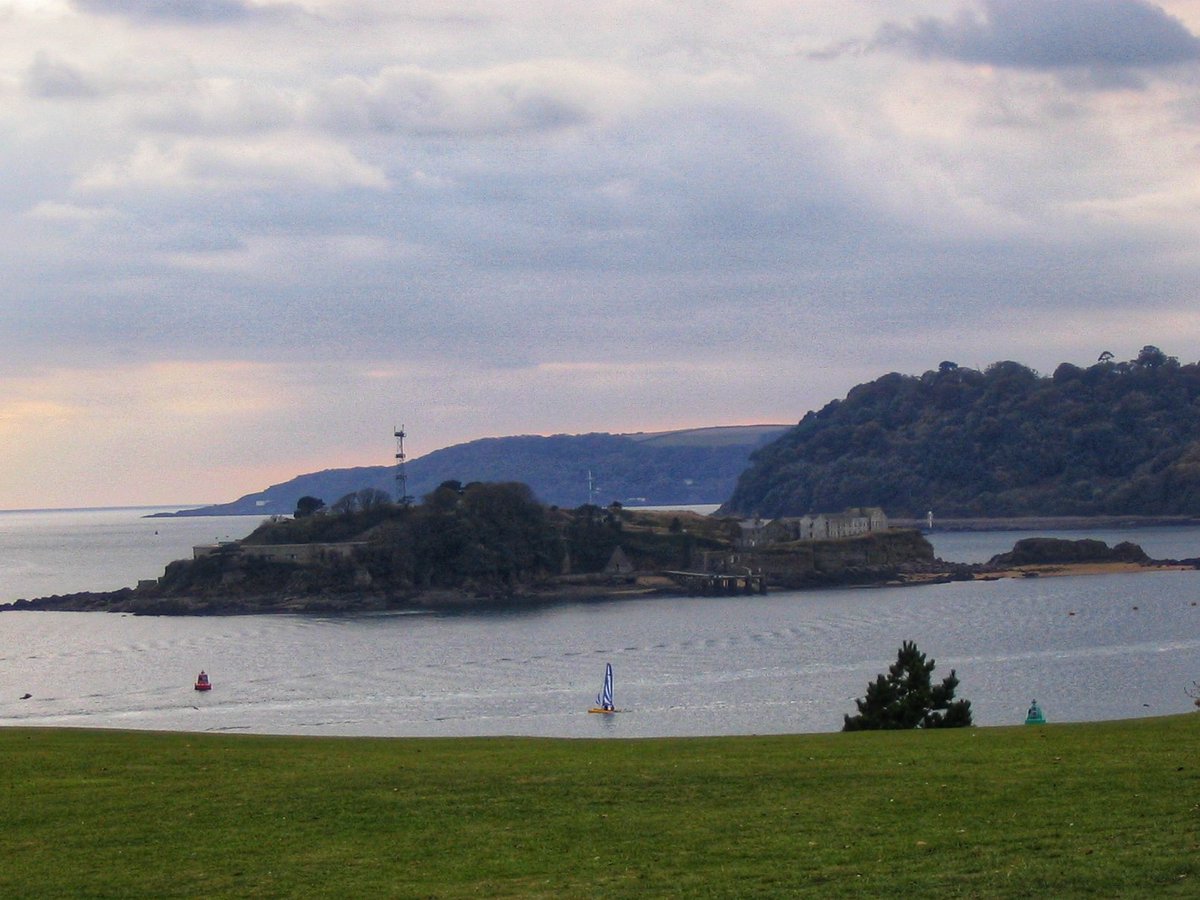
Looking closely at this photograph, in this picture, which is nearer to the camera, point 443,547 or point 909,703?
point 909,703


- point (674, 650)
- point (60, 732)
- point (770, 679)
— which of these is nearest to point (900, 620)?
point (674, 650)

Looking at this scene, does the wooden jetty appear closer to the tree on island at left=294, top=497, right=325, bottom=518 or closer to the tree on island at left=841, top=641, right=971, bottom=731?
the tree on island at left=294, top=497, right=325, bottom=518

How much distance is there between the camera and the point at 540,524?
117m

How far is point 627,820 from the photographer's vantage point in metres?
13.2

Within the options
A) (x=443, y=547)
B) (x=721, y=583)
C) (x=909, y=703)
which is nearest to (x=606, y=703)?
(x=909, y=703)

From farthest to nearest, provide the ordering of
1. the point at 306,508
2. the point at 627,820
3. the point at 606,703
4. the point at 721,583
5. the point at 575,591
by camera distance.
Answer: the point at 306,508 → the point at 721,583 → the point at 575,591 → the point at 606,703 → the point at 627,820

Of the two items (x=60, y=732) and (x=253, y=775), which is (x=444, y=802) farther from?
(x=60, y=732)

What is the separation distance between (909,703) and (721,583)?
87426mm

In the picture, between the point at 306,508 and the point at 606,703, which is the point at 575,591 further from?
the point at 606,703

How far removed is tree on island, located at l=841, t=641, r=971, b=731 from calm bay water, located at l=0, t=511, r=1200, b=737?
13852 millimetres

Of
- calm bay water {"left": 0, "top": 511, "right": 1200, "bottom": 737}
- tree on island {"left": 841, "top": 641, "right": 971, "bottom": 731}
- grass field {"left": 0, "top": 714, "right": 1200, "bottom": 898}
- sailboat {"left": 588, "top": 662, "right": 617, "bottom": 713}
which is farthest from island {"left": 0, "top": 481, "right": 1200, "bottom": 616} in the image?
grass field {"left": 0, "top": 714, "right": 1200, "bottom": 898}

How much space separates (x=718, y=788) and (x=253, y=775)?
5.55 meters

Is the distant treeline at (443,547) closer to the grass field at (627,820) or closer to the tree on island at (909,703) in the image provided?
the tree on island at (909,703)

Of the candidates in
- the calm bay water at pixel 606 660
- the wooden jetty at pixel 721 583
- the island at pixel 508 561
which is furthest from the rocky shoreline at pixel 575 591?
→ the calm bay water at pixel 606 660
